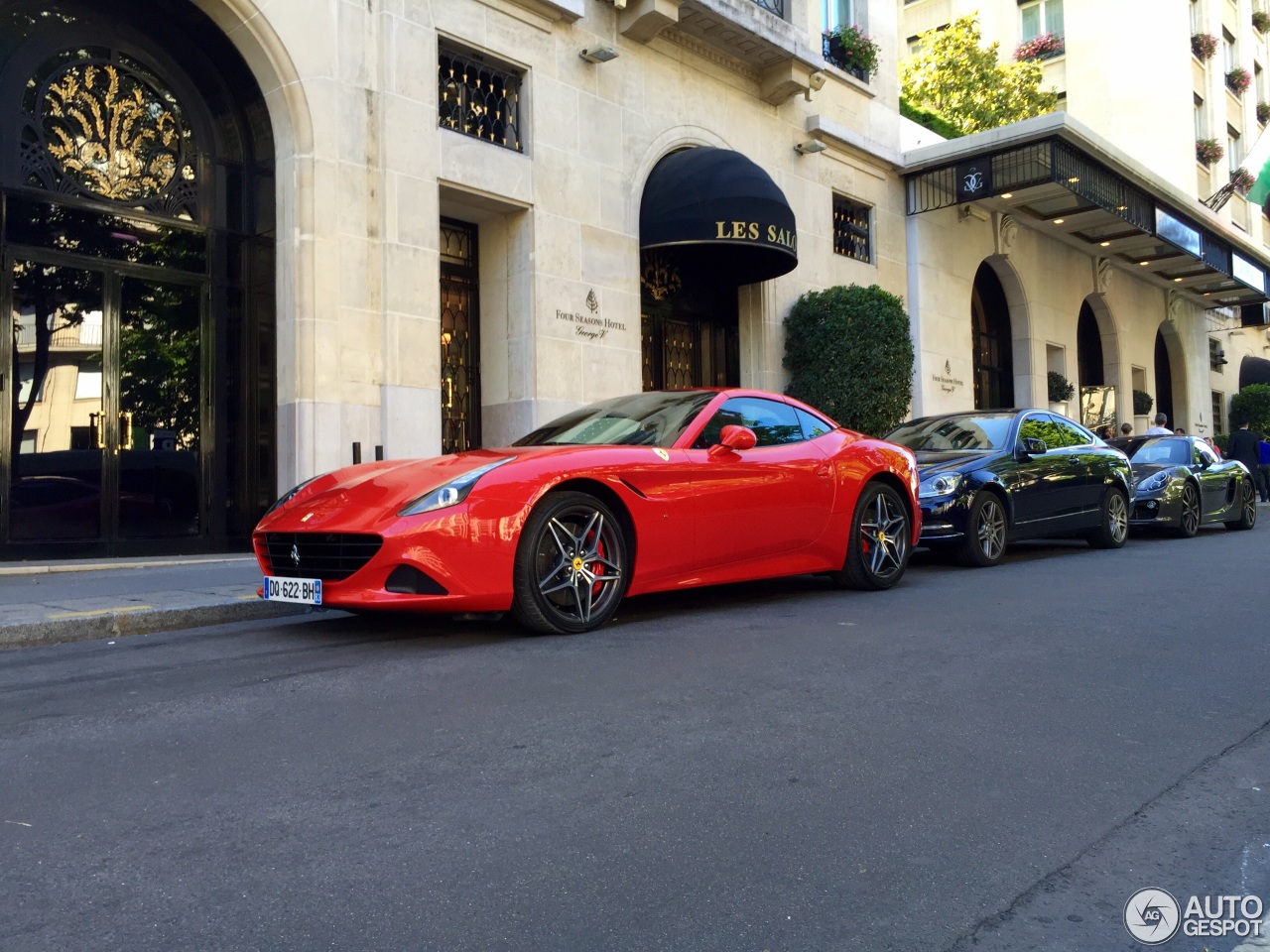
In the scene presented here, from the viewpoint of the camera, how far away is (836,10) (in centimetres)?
1967

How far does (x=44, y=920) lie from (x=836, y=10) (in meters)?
20.4

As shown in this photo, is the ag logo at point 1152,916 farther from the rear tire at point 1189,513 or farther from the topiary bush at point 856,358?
the topiary bush at point 856,358

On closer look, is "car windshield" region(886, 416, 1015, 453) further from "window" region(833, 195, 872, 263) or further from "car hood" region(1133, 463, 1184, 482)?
"window" region(833, 195, 872, 263)

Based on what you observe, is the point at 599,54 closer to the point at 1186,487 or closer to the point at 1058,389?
the point at 1186,487

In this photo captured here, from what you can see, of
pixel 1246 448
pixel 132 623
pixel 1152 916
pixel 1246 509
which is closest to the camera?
pixel 1152 916

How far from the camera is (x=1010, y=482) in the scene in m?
9.93

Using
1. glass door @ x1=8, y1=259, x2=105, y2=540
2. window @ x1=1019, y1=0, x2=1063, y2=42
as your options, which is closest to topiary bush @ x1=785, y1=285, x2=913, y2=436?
glass door @ x1=8, y1=259, x2=105, y2=540

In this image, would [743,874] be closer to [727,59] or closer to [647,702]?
[647,702]

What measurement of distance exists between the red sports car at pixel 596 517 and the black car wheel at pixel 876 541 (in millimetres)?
16

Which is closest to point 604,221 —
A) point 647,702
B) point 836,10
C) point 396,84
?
point 396,84

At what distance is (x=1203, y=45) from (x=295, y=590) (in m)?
40.1

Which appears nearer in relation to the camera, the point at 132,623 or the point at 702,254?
the point at 132,623

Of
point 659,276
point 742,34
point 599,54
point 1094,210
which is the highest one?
point 742,34

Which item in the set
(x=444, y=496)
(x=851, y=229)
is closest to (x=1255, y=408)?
(x=851, y=229)
